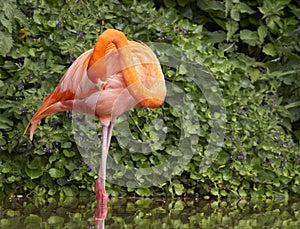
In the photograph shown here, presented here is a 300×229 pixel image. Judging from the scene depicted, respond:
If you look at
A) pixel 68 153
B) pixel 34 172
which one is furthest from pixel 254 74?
pixel 34 172

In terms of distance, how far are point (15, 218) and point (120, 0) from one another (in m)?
2.51

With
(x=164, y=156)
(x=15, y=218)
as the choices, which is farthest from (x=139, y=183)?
(x=15, y=218)

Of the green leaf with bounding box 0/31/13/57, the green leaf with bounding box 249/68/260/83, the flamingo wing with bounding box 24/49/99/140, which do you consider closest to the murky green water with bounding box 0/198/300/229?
the flamingo wing with bounding box 24/49/99/140

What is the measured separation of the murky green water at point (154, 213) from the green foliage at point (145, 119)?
22 centimetres

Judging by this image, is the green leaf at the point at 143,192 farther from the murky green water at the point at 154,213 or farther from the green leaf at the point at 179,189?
the green leaf at the point at 179,189

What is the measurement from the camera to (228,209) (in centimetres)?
609

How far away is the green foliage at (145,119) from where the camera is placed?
6.38m

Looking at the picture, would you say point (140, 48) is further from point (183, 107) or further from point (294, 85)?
point (294, 85)

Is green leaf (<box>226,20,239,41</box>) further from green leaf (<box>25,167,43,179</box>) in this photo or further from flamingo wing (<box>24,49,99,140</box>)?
flamingo wing (<box>24,49,99,140</box>)

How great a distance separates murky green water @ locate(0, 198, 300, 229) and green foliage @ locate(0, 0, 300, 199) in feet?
0.73

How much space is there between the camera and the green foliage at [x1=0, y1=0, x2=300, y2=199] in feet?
20.9

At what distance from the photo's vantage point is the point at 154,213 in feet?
19.1

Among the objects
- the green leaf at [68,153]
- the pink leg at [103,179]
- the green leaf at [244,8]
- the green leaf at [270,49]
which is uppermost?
the green leaf at [244,8]

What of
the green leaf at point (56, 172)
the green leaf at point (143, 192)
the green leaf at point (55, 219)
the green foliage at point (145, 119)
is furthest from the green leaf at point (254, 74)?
the green leaf at point (55, 219)
